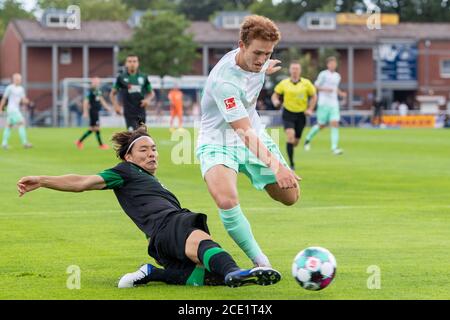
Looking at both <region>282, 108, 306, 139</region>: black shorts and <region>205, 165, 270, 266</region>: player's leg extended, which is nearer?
<region>205, 165, 270, 266</region>: player's leg extended

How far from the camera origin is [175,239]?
28.4 feet

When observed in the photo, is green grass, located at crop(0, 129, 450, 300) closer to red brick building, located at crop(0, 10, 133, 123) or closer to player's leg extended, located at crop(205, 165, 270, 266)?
player's leg extended, located at crop(205, 165, 270, 266)

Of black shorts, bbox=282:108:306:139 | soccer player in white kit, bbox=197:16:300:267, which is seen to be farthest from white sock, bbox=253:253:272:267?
black shorts, bbox=282:108:306:139

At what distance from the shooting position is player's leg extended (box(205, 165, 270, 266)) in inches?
350

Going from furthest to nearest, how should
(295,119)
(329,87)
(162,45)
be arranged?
(162,45) < (329,87) < (295,119)

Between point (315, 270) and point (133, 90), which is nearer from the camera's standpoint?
point (315, 270)

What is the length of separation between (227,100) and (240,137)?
0.31 metres

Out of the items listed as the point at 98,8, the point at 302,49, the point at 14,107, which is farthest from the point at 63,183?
the point at 98,8

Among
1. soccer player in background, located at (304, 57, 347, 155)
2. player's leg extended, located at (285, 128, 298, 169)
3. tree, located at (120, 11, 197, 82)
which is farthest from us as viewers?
tree, located at (120, 11, 197, 82)

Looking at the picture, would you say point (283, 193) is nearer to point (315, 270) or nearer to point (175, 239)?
point (175, 239)

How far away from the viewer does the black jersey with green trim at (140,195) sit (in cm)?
900

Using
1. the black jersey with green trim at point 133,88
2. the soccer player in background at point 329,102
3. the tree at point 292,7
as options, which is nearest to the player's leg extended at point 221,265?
the black jersey with green trim at point 133,88
